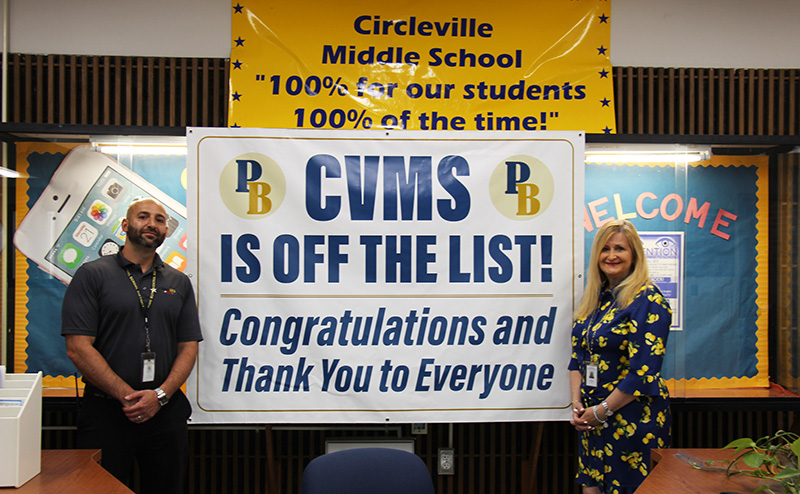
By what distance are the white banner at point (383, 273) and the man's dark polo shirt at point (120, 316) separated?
11.4 inches

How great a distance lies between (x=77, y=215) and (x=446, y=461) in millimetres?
2839

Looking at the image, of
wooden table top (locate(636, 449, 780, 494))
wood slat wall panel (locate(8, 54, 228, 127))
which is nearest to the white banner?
wood slat wall panel (locate(8, 54, 228, 127))

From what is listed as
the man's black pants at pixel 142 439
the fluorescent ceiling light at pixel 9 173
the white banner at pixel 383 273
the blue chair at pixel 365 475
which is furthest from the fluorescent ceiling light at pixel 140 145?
the blue chair at pixel 365 475

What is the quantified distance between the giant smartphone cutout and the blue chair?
2.14 meters

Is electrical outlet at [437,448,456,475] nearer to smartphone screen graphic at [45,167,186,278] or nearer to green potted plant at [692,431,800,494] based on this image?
green potted plant at [692,431,800,494]

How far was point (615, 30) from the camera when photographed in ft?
12.5

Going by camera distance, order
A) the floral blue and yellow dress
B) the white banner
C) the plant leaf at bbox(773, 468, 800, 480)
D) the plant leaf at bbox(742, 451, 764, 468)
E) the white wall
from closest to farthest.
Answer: the plant leaf at bbox(773, 468, 800, 480), the plant leaf at bbox(742, 451, 764, 468), the floral blue and yellow dress, the white banner, the white wall

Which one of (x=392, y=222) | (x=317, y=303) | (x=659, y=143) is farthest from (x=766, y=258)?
(x=317, y=303)

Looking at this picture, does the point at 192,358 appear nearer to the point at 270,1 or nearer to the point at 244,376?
the point at 244,376

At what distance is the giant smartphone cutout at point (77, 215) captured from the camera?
325 cm

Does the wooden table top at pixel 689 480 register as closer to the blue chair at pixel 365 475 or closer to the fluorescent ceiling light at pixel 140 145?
the blue chair at pixel 365 475

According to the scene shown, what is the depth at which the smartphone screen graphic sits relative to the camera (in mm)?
3260

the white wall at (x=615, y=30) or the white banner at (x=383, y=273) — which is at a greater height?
the white wall at (x=615, y=30)

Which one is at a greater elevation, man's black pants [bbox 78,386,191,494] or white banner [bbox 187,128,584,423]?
white banner [bbox 187,128,584,423]
